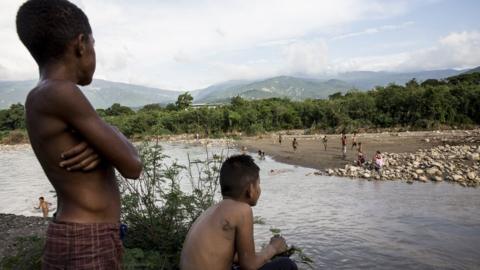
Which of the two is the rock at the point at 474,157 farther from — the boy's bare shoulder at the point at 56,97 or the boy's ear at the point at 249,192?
the boy's bare shoulder at the point at 56,97

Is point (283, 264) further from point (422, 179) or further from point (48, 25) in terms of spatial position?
point (422, 179)

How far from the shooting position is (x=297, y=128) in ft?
211

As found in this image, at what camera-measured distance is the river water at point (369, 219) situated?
380 inches

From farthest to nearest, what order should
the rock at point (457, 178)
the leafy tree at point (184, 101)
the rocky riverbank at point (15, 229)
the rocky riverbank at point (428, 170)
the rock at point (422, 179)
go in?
the leafy tree at point (184, 101) < the rock at point (422, 179) < the rocky riverbank at point (428, 170) < the rock at point (457, 178) < the rocky riverbank at point (15, 229)

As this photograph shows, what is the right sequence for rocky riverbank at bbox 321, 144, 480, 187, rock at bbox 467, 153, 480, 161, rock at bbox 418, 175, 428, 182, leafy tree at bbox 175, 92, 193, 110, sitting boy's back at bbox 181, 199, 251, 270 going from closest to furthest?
1. sitting boy's back at bbox 181, 199, 251, 270
2. rocky riverbank at bbox 321, 144, 480, 187
3. rock at bbox 418, 175, 428, 182
4. rock at bbox 467, 153, 480, 161
5. leafy tree at bbox 175, 92, 193, 110

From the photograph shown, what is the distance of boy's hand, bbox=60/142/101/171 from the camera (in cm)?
177

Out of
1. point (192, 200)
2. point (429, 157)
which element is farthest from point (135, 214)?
point (429, 157)

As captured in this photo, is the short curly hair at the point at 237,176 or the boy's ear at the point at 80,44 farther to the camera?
the short curly hair at the point at 237,176

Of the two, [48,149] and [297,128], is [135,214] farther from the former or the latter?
[297,128]

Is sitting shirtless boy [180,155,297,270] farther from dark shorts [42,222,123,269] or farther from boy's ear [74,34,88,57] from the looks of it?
boy's ear [74,34,88,57]

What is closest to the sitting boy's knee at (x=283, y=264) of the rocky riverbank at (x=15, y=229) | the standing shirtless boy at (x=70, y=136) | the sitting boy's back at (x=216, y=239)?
the sitting boy's back at (x=216, y=239)

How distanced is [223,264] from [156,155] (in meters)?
2.82

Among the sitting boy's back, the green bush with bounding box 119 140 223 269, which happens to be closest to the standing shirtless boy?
the sitting boy's back

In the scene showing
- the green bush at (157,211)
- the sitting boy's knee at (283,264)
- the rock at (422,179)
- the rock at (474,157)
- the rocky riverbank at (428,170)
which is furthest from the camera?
the rock at (474,157)
